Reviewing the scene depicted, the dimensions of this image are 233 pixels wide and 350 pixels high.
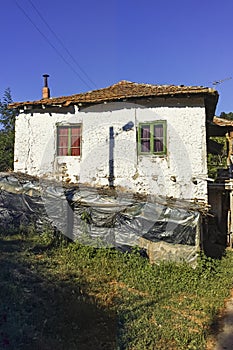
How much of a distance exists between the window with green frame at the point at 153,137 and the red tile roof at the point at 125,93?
3.71 ft

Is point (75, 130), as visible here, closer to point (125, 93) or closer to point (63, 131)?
point (63, 131)

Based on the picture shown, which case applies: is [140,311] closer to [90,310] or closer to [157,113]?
[90,310]

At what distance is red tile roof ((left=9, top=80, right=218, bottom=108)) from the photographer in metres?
11.0

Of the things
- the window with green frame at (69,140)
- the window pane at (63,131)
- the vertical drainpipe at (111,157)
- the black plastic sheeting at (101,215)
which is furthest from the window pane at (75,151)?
the black plastic sheeting at (101,215)

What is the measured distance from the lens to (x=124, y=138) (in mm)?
11961

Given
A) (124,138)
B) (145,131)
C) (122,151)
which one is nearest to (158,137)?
(145,131)

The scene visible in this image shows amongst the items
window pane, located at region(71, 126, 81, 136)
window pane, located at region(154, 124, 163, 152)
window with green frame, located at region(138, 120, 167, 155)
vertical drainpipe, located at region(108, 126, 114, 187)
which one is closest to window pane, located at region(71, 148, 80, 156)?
window pane, located at region(71, 126, 81, 136)

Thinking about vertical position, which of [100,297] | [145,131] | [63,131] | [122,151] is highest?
[63,131]

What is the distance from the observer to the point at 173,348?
202 inches

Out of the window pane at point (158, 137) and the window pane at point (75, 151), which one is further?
the window pane at point (75, 151)

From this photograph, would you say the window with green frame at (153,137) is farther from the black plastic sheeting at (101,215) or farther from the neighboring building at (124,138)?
the black plastic sheeting at (101,215)

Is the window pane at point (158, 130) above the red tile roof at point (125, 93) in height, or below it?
below

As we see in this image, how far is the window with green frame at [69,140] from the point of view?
12461mm

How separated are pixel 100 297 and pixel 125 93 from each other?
7935mm
